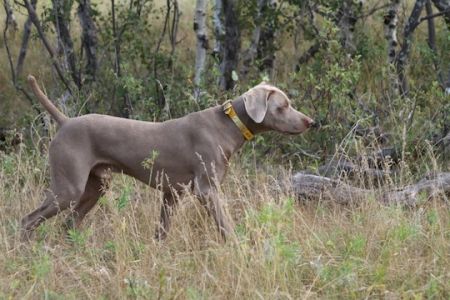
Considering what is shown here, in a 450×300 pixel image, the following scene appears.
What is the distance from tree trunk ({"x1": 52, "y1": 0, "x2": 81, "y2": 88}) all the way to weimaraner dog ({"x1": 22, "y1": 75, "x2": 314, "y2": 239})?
3.44m

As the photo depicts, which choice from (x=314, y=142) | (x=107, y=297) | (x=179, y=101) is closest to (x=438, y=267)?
(x=107, y=297)

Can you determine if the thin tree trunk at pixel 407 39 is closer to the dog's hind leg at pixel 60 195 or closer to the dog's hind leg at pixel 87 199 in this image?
the dog's hind leg at pixel 87 199

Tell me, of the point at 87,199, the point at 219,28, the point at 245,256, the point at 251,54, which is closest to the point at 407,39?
the point at 251,54

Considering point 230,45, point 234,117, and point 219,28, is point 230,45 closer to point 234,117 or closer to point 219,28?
point 219,28

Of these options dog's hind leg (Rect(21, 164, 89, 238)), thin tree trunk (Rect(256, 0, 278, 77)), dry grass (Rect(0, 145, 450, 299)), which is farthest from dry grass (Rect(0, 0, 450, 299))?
thin tree trunk (Rect(256, 0, 278, 77))

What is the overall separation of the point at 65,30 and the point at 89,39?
0.30 m

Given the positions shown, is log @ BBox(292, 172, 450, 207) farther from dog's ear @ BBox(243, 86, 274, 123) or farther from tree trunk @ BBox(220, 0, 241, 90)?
tree trunk @ BBox(220, 0, 241, 90)

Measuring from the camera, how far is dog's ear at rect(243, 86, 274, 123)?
6.52 m

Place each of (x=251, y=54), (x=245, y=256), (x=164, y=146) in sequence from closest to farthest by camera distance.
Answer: (x=245, y=256) < (x=164, y=146) < (x=251, y=54)

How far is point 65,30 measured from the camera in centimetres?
1036

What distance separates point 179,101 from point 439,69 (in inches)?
115

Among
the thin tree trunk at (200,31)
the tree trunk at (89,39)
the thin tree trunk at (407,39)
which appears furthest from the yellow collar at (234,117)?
the tree trunk at (89,39)

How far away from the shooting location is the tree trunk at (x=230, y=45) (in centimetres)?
992

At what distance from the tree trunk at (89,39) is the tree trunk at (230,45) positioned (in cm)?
143
